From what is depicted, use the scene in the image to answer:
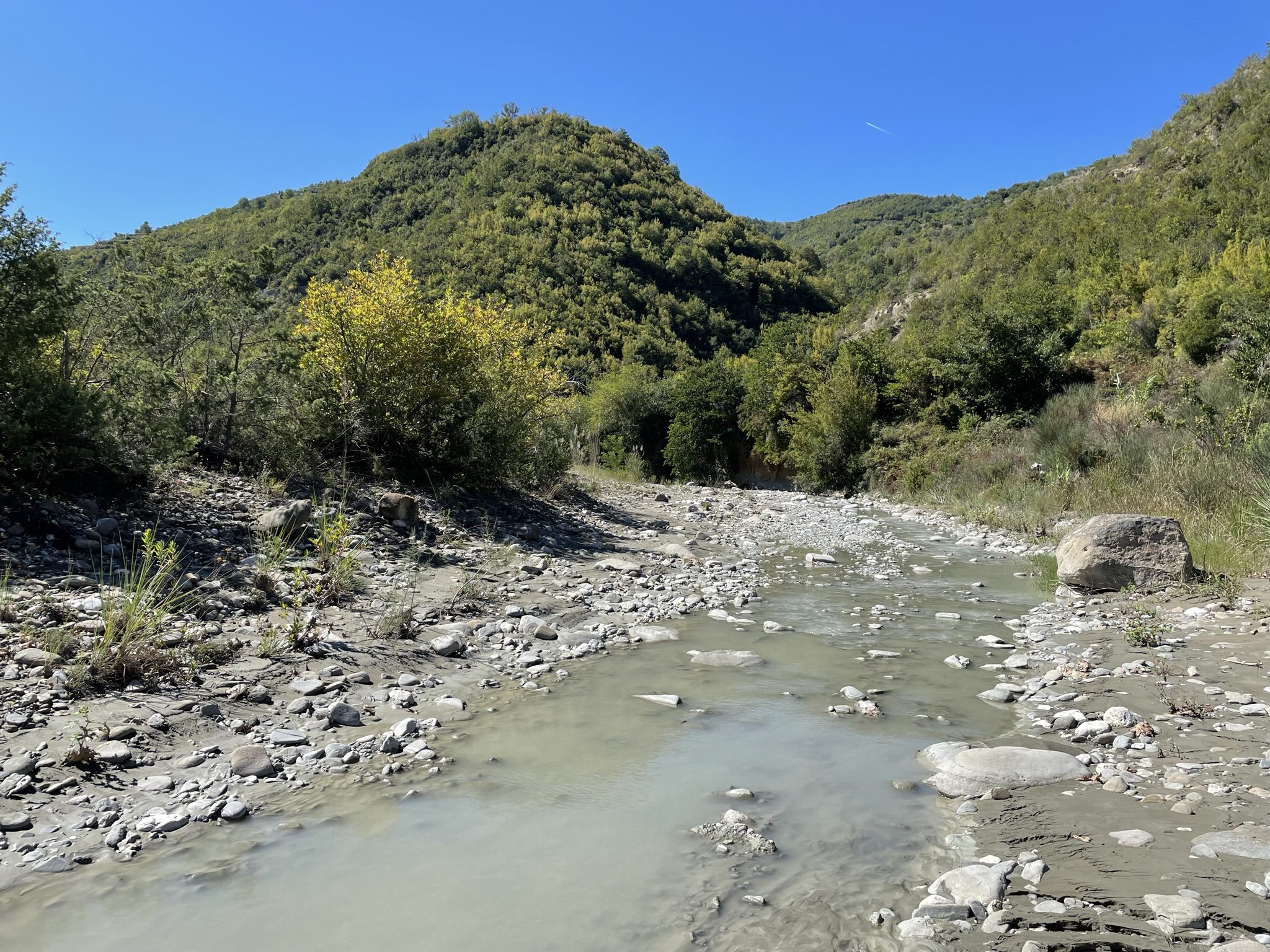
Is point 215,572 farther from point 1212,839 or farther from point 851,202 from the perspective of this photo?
point 851,202

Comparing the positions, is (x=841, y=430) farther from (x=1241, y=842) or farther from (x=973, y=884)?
(x=973, y=884)

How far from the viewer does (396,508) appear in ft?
31.2

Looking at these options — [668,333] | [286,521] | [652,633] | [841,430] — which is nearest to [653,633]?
[652,633]

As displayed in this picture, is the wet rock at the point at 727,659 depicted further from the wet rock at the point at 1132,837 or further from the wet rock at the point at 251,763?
the wet rock at the point at 251,763

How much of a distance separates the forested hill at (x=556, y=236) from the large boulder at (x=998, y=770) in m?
46.3

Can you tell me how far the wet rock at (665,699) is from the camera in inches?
203

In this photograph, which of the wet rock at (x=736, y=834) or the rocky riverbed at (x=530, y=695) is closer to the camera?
the rocky riverbed at (x=530, y=695)

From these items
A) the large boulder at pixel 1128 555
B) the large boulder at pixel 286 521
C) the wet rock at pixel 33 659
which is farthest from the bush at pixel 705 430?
the wet rock at pixel 33 659

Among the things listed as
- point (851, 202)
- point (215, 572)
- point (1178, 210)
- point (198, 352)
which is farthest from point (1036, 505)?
point (851, 202)

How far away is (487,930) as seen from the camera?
2.67m

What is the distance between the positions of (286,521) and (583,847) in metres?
→ 6.06

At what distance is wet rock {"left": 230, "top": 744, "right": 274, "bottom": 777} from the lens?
3.85 meters

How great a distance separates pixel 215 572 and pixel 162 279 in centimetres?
552

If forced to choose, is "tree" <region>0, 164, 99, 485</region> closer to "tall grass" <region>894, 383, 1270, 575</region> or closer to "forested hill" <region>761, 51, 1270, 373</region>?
"tall grass" <region>894, 383, 1270, 575</region>
